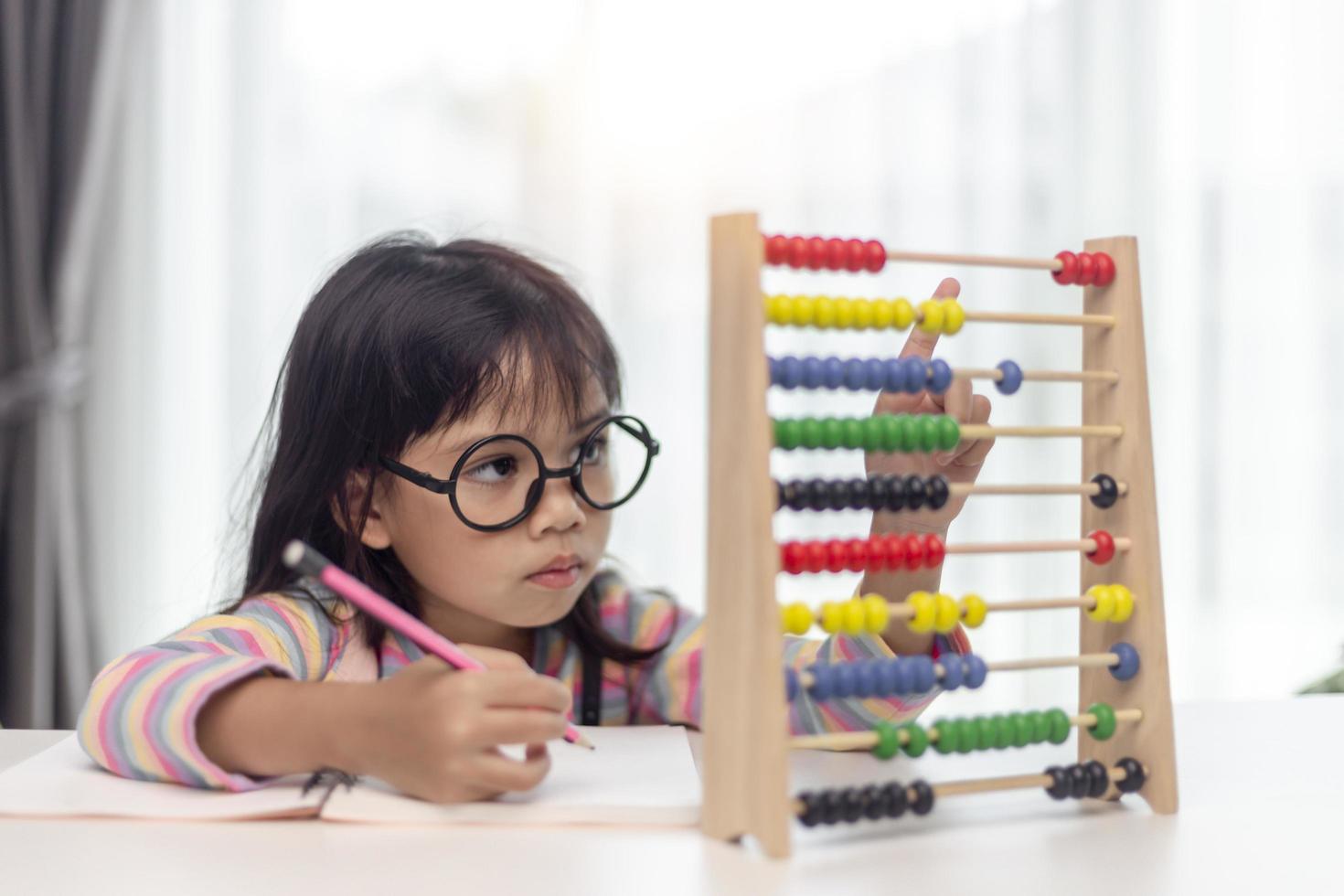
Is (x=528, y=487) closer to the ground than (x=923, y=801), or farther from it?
farther from it

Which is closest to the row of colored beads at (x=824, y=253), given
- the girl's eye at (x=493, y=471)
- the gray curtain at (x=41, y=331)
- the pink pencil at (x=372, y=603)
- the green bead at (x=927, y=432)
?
the green bead at (x=927, y=432)

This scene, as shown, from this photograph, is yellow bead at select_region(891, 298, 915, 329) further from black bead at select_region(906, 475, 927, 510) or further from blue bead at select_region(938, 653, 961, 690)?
blue bead at select_region(938, 653, 961, 690)

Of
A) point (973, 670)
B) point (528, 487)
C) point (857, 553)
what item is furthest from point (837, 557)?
point (528, 487)

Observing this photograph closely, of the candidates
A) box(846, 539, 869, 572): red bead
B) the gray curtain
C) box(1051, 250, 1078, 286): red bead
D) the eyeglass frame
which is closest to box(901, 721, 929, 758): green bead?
box(846, 539, 869, 572): red bead

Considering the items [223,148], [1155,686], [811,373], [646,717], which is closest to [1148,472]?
[1155,686]

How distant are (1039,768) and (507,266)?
70 cm

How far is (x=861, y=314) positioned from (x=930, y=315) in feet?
0.19

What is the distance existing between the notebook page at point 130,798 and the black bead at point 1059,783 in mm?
457

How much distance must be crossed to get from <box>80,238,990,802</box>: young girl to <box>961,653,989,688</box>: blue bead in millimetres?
160

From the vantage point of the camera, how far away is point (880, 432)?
0.78m

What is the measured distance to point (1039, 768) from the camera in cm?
88

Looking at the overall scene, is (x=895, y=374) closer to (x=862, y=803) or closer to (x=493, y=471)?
(x=862, y=803)

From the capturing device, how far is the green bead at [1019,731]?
0.78 m

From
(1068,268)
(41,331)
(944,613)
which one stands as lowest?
(944,613)
